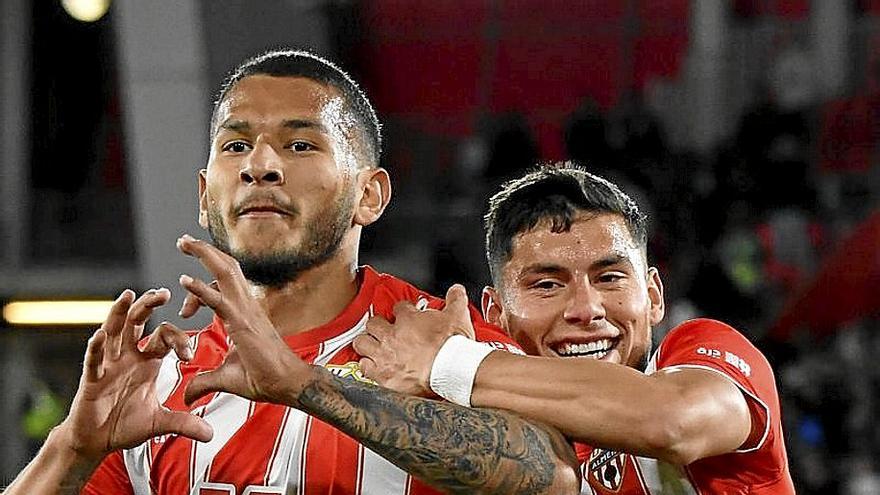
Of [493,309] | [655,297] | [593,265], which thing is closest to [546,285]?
[593,265]

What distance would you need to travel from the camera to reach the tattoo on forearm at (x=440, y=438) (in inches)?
102

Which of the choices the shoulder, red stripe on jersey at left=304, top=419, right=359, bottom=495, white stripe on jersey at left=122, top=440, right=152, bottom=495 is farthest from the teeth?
white stripe on jersey at left=122, top=440, right=152, bottom=495

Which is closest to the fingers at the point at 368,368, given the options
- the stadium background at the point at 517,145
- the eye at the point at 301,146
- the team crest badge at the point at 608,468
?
the eye at the point at 301,146

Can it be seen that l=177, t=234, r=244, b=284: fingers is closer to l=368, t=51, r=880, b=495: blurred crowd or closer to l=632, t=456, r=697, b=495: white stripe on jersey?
l=632, t=456, r=697, b=495: white stripe on jersey

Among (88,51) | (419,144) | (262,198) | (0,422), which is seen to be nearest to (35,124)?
(88,51)

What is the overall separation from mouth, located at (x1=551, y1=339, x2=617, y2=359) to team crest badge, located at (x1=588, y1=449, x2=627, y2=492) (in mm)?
210

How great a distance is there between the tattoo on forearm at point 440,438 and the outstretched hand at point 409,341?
0.30ft

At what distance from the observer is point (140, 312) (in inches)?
102

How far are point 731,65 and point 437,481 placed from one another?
7.49 metres

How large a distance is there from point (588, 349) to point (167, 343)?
933 millimetres

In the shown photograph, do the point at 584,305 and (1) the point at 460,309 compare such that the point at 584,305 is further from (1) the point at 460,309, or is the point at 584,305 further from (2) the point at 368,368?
(2) the point at 368,368

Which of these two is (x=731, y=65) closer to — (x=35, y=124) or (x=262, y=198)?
(x=35, y=124)

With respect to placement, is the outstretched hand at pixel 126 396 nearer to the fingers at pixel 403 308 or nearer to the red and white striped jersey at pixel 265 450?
the red and white striped jersey at pixel 265 450

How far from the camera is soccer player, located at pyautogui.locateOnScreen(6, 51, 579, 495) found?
259cm
